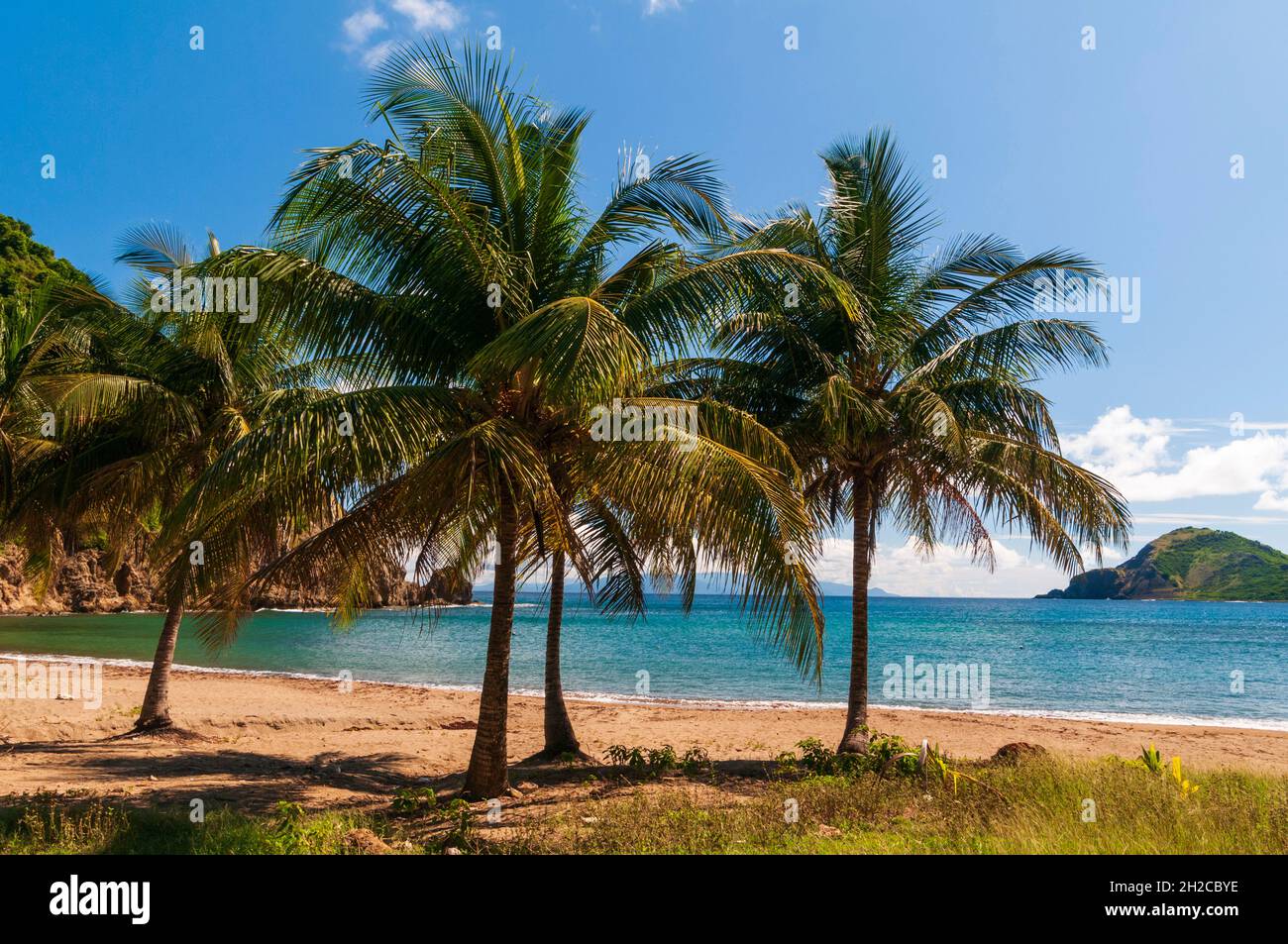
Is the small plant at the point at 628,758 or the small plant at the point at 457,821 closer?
the small plant at the point at 457,821

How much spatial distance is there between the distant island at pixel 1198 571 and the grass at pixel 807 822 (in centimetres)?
13471

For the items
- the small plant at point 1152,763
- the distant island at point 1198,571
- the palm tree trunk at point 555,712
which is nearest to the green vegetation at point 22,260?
the palm tree trunk at point 555,712

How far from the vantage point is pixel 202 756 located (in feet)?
38.2

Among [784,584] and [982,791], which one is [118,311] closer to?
[784,584]

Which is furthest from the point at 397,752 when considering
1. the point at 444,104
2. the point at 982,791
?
the point at 444,104

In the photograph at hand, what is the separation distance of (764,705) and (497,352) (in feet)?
64.3

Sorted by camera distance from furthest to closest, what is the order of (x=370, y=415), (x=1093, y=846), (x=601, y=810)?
(x=601, y=810)
(x=370, y=415)
(x=1093, y=846)

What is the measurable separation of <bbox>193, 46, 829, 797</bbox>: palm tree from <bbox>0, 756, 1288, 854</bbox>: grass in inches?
67.1

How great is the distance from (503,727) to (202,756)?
573 centimetres

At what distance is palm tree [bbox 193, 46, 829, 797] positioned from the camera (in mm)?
7070

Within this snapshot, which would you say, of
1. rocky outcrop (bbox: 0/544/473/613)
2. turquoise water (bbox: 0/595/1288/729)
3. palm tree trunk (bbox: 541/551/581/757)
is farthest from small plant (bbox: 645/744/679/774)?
rocky outcrop (bbox: 0/544/473/613)

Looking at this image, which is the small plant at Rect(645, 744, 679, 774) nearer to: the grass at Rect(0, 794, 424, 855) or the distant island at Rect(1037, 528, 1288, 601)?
the grass at Rect(0, 794, 424, 855)

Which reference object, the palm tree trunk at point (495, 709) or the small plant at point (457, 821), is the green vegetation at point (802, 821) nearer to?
the small plant at point (457, 821)

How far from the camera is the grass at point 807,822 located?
622cm
